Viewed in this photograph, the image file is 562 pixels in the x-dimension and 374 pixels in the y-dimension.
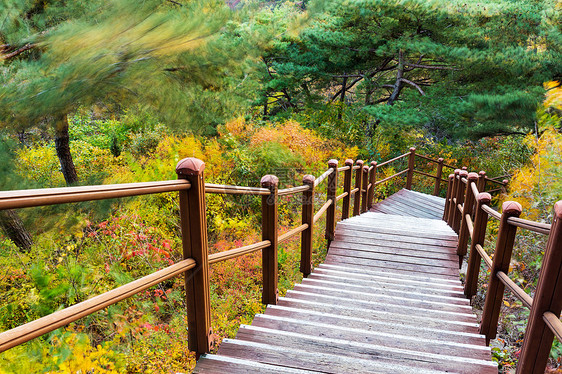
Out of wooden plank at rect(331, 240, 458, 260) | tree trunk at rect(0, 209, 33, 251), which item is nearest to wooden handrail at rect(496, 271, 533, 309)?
wooden plank at rect(331, 240, 458, 260)

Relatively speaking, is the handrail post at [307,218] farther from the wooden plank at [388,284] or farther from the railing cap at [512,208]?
the railing cap at [512,208]

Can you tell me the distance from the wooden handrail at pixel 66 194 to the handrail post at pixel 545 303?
5.70 ft

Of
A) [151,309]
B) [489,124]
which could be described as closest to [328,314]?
[151,309]

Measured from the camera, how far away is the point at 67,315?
1.10 m

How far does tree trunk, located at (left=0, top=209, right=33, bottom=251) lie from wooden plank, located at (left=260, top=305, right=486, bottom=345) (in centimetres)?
357

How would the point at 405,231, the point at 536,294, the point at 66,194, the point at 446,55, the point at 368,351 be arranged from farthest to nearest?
the point at 446,55 → the point at 405,231 → the point at 368,351 → the point at 536,294 → the point at 66,194

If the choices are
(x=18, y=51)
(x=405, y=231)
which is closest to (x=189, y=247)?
(x=18, y=51)

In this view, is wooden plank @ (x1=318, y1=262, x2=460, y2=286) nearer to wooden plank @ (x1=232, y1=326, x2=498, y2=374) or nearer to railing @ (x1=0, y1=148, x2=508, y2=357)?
railing @ (x1=0, y1=148, x2=508, y2=357)

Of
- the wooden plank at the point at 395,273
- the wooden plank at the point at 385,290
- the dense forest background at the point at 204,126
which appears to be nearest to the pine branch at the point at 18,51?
the dense forest background at the point at 204,126

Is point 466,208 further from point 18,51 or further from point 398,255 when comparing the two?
point 18,51

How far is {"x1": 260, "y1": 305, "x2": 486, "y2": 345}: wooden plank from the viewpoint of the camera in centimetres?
244

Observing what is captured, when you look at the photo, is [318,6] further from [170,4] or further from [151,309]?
[151,309]

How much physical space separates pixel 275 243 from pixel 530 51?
1009 cm

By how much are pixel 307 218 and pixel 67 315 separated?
104 inches
